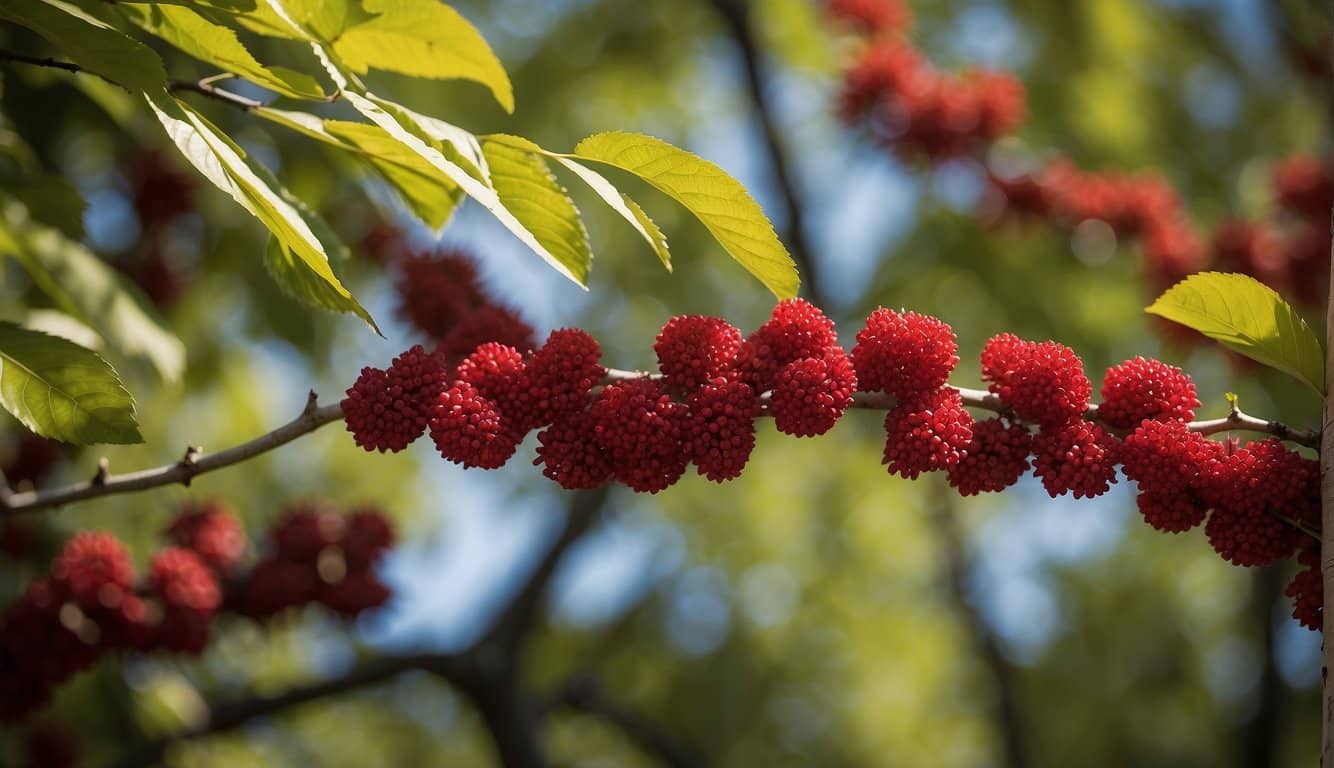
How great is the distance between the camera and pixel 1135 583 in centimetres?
883

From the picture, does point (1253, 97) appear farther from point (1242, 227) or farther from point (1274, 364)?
point (1274, 364)

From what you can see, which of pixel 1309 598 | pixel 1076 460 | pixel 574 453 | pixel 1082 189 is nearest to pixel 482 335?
pixel 574 453

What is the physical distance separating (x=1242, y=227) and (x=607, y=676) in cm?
526

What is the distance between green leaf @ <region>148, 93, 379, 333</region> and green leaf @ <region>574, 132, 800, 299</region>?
0.48 metres

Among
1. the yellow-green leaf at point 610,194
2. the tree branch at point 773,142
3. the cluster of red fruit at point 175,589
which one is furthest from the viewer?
the tree branch at point 773,142

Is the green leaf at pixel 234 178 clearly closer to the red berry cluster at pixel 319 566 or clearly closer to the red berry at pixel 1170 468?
the red berry at pixel 1170 468

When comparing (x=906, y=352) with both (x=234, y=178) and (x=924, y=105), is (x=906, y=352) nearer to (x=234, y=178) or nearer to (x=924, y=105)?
(x=234, y=178)

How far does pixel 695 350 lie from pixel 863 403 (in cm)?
31

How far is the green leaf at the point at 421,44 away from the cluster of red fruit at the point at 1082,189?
3.17 m

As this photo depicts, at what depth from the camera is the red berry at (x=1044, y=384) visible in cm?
203

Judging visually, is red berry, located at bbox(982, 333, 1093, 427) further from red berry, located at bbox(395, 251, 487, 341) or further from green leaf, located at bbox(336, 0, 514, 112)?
red berry, located at bbox(395, 251, 487, 341)

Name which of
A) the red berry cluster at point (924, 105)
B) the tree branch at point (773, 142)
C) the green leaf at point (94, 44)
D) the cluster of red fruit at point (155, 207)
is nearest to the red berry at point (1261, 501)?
the green leaf at point (94, 44)

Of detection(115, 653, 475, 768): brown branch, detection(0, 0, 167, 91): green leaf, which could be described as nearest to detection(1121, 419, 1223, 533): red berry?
detection(0, 0, 167, 91): green leaf

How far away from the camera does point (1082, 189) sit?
521cm
